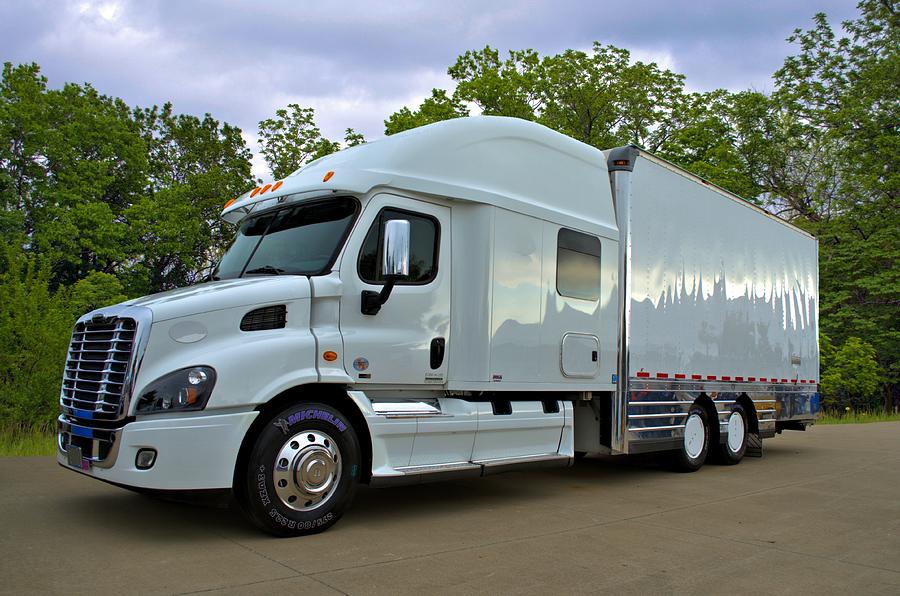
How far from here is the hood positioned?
5.29 metres

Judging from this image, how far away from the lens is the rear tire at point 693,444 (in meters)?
9.49

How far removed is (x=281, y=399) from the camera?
559 centimetres

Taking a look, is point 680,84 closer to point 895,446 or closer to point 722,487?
point 895,446

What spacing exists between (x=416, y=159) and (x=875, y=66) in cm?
3186

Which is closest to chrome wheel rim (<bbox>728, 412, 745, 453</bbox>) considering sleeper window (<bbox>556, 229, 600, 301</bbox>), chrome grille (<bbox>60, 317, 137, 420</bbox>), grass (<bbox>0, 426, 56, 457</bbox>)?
sleeper window (<bbox>556, 229, 600, 301</bbox>)

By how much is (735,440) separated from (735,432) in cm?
13

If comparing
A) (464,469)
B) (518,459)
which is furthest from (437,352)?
(518,459)

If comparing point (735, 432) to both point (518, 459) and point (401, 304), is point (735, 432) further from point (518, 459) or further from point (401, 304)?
point (401, 304)

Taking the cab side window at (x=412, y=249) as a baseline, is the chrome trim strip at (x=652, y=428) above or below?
below

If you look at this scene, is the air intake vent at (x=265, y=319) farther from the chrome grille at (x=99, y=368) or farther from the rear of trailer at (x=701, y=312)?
the rear of trailer at (x=701, y=312)

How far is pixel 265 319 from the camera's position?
5.58 m

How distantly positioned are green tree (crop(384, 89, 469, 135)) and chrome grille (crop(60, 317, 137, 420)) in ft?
74.9

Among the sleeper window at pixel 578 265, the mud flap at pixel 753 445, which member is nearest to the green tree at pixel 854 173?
the mud flap at pixel 753 445

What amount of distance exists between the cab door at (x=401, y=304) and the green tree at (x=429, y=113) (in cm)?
2166
